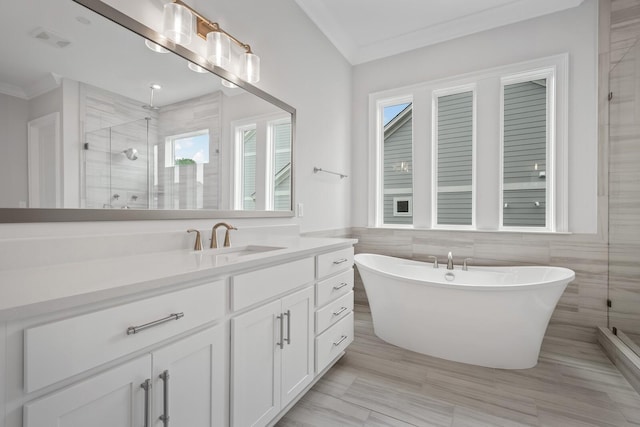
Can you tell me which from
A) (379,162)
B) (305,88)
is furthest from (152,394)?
(379,162)

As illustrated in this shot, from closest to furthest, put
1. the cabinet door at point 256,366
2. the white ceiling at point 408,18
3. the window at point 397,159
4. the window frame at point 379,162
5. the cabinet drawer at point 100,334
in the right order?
the cabinet drawer at point 100,334 < the cabinet door at point 256,366 < the white ceiling at point 408,18 < the window at point 397,159 < the window frame at point 379,162

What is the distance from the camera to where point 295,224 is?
252 centimetres

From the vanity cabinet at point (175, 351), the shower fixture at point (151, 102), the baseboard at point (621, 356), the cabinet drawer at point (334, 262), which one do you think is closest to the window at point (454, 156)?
the baseboard at point (621, 356)

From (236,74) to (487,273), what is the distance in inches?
101

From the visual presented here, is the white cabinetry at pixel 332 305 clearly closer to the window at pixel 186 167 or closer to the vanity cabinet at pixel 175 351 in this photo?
the vanity cabinet at pixel 175 351

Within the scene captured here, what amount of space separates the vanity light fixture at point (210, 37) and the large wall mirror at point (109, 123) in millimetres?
63

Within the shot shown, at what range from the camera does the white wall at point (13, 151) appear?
3.29ft

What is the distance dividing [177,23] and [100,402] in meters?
1.53

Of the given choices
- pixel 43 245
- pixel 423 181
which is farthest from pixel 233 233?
pixel 423 181

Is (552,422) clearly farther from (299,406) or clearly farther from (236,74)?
(236,74)

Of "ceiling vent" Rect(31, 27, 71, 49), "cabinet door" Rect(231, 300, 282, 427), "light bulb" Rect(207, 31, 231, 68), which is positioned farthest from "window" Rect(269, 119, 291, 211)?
"ceiling vent" Rect(31, 27, 71, 49)

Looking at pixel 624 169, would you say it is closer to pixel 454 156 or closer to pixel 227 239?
pixel 454 156

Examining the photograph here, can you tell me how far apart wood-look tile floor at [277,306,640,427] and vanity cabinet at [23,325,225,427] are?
69cm

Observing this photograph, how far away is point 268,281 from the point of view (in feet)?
4.46
